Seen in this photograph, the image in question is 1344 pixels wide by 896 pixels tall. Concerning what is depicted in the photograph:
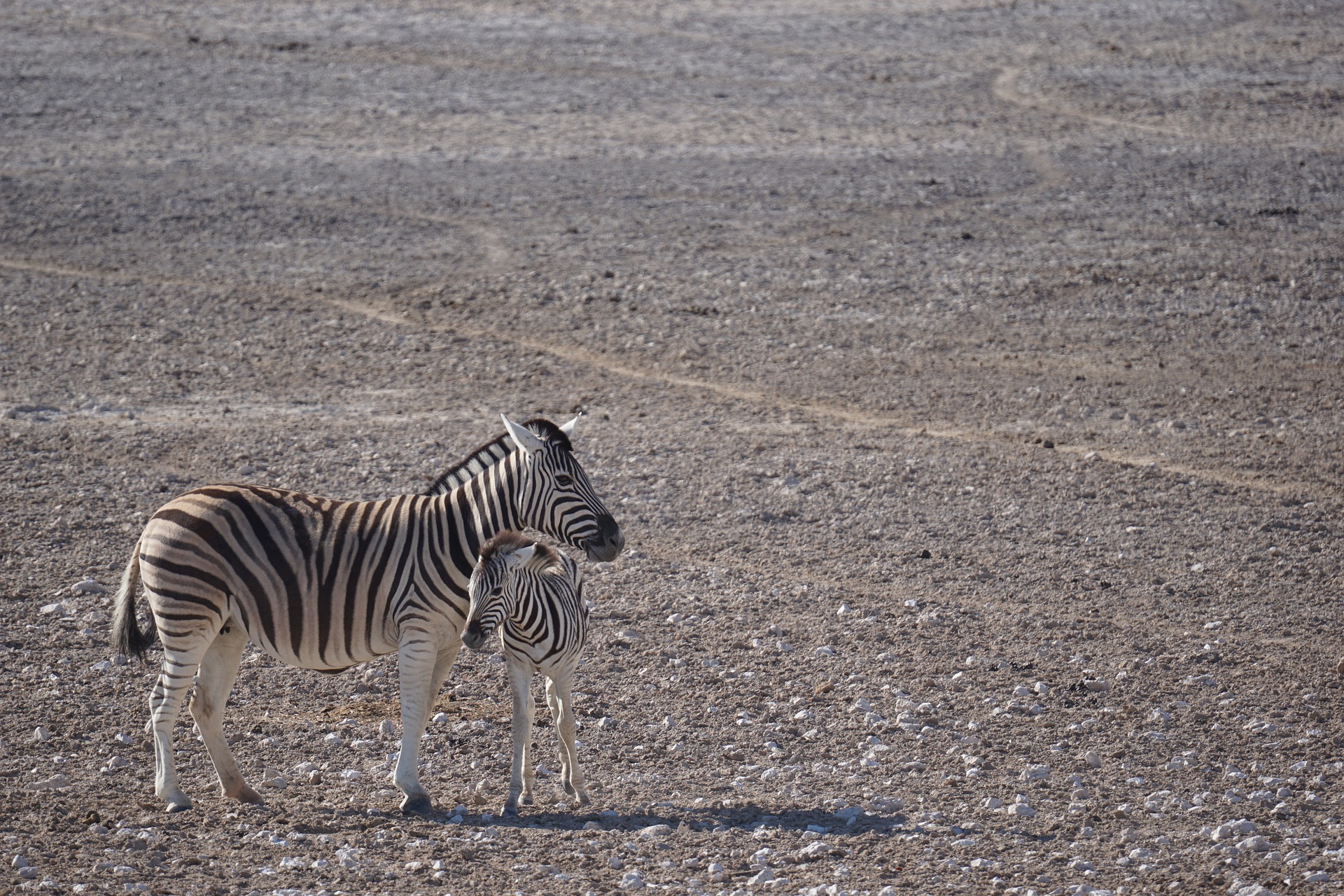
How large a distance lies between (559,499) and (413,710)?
1320mm

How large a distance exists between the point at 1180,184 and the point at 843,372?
9358 mm

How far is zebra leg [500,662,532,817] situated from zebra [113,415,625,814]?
41cm

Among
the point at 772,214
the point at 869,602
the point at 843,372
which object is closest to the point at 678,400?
the point at 843,372

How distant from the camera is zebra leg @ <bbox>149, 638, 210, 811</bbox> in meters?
7.13

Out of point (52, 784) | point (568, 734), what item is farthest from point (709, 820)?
point (52, 784)

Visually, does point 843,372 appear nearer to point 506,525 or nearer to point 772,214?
point 772,214

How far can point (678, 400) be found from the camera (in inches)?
560

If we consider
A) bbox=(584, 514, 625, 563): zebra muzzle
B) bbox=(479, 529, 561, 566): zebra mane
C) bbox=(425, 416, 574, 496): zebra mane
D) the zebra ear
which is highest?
the zebra ear

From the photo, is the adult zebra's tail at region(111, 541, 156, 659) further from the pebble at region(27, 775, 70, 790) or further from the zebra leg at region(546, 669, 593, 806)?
the zebra leg at region(546, 669, 593, 806)

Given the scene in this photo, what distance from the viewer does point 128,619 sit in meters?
7.52

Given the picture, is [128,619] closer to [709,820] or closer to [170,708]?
[170,708]

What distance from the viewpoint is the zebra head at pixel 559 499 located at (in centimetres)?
740

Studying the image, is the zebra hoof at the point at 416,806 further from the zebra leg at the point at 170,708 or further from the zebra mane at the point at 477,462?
the zebra mane at the point at 477,462

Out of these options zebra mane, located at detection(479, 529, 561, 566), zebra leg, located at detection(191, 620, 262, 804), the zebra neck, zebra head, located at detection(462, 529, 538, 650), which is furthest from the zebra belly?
zebra mane, located at detection(479, 529, 561, 566)
